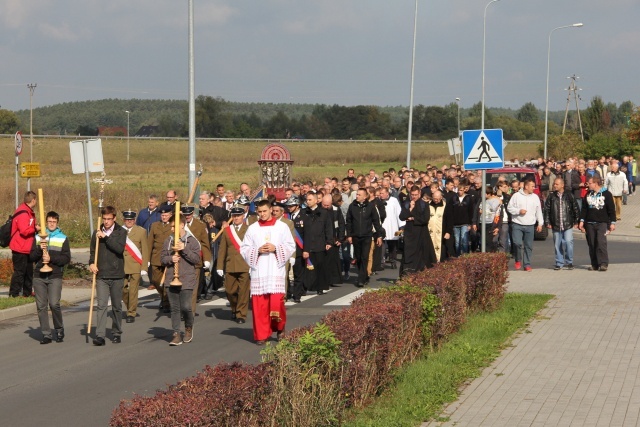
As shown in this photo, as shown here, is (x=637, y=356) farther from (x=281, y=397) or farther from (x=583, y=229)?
(x=583, y=229)

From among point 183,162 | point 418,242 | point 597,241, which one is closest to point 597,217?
point 597,241

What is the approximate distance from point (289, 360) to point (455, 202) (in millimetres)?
14840

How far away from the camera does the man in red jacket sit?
1852cm

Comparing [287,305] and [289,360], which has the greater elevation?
[289,360]

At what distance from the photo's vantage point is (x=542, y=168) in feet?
118

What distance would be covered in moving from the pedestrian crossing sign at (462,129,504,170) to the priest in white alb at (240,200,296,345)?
191 inches

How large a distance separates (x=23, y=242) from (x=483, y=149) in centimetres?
786

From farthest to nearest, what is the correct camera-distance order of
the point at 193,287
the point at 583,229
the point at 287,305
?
the point at 583,229 → the point at 287,305 → the point at 193,287

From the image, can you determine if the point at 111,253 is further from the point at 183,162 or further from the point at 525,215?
the point at 183,162

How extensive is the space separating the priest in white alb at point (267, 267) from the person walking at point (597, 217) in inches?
348

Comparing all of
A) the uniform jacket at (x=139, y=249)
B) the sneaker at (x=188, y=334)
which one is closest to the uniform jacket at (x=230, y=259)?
the uniform jacket at (x=139, y=249)

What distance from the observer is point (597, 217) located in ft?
66.7

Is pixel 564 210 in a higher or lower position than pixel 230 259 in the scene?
higher

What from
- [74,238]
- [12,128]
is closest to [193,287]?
[74,238]
